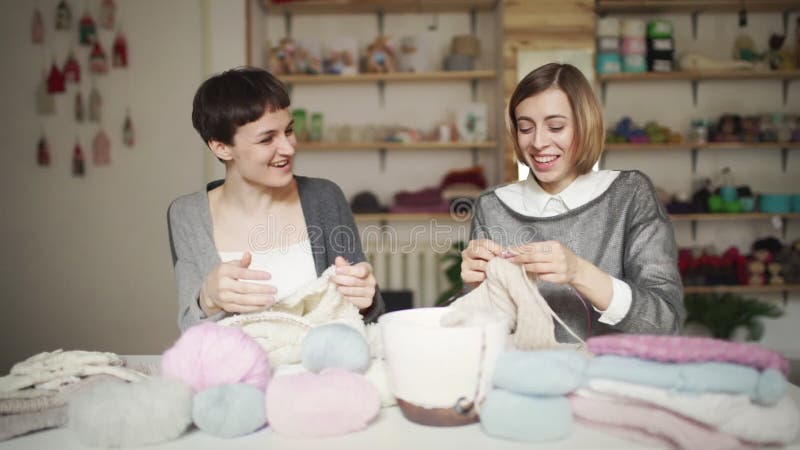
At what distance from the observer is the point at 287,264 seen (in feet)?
5.13

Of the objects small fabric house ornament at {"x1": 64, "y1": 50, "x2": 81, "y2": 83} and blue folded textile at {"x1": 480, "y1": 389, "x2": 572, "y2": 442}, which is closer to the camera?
blue folded textile at {"x1": 480, "y1": 389, "x2": 572, "y2": 442}

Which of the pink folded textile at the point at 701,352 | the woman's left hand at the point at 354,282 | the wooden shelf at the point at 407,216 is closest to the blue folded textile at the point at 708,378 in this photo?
the pink folded textile at the point at 701,352

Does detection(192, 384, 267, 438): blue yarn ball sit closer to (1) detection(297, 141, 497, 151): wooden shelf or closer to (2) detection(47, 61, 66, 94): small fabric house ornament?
(1) detection(297, 141, 497, 151): wooden shelf

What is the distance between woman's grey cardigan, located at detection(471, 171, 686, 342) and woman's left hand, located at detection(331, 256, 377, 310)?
0.46 m

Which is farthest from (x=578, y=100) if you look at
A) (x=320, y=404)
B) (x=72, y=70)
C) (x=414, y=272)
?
(x=72, y=70)

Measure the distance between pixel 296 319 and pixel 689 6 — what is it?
13.3 feet

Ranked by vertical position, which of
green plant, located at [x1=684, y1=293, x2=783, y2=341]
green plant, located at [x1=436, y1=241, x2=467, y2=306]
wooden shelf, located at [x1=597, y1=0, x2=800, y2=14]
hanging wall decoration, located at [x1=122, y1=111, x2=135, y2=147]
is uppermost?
wooden shelf, located at [x1=597, y1=0, x2=800, y2=14]

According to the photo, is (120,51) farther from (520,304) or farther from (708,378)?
(708,378)

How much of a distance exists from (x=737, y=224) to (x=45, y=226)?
4898 mm

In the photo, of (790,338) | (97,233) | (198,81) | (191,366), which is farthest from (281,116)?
(790,338)

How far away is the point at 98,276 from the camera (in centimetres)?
416

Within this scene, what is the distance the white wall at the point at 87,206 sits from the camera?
4082 mm

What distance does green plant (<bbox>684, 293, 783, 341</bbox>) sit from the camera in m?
3.83

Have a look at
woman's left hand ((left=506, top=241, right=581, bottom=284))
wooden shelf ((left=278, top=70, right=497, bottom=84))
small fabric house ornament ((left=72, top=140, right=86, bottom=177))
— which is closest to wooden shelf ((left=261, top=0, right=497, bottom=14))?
wooden shelf ((left=278, top=70, right=497, bottom=84))
